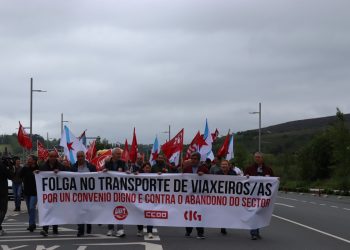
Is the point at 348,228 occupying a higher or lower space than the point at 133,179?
lower

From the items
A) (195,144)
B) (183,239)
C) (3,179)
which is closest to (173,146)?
(195,144)

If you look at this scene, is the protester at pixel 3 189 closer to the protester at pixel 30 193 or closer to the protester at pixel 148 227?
the protester at pixel 30 193

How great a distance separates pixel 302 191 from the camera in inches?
2135

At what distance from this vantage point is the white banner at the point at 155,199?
46.1 feet

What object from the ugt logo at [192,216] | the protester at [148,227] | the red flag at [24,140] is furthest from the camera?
the red flag at [24,140]

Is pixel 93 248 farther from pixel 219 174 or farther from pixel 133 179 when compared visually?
pixel 219 174

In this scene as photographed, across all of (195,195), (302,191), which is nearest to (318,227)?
(195,195)

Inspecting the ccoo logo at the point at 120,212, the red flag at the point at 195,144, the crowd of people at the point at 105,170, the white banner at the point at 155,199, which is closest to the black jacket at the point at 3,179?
the crowd of people at the point at 105,170

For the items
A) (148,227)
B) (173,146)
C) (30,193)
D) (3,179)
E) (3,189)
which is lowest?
(148,227)

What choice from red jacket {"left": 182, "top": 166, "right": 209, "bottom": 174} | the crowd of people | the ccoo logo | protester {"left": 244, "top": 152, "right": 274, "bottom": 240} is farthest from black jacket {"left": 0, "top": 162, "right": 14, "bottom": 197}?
protester {"left": 244, "top": 152, "right": 274, "bottom": 240}

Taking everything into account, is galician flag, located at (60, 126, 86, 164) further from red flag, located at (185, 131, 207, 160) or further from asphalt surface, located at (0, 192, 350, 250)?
asphalt surface, located at (0, 192, 350, 250)

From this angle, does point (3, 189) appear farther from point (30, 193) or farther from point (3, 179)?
point (30, 193)

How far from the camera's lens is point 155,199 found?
14.2m

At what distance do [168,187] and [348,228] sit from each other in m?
5.33
